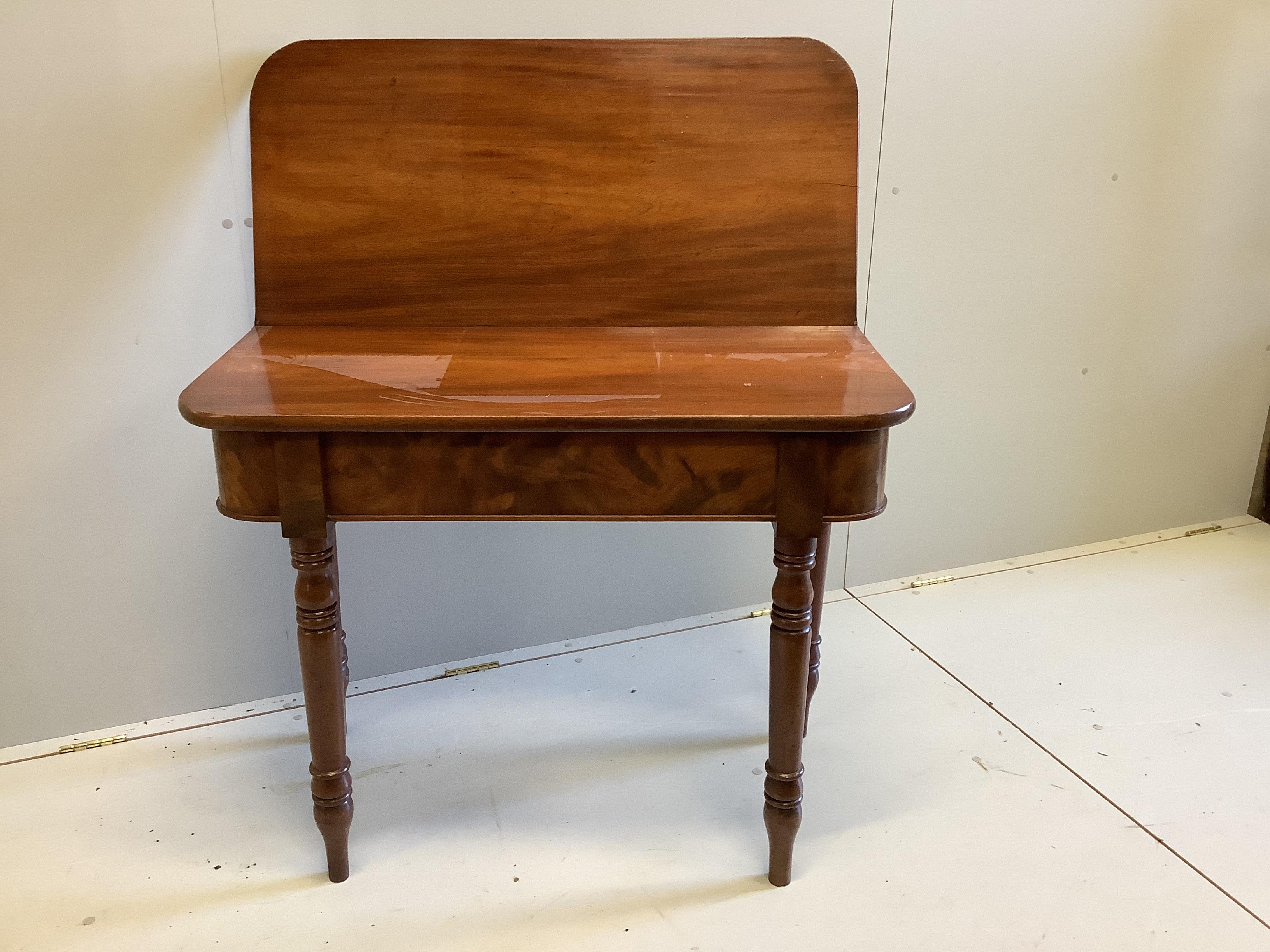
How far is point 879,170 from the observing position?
5.41 ft

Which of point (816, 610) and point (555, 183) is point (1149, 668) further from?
point (555, 183)

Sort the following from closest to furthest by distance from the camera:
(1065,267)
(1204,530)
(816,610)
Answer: (816,610)
(1065,267)
(1204,530)

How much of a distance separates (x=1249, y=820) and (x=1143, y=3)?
4.26 feet

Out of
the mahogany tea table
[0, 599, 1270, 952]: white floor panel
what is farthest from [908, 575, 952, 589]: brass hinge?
the mahogany tea table

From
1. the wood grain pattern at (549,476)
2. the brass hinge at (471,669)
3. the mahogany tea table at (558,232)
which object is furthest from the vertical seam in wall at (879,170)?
the brass hinge at (471,669)

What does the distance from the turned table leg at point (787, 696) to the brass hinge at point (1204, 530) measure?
54.8 inches

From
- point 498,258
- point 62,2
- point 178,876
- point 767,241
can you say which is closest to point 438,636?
point 178,876

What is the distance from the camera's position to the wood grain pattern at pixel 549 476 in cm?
103

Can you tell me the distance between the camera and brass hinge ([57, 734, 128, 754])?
1.47 m

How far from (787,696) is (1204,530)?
4.83 ft

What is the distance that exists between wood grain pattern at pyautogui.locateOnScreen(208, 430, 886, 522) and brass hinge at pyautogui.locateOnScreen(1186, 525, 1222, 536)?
1434 millimetres

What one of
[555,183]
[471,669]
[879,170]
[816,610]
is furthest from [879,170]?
[471,669]

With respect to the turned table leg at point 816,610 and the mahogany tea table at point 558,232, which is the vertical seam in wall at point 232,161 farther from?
the turned table leg at point 816,610

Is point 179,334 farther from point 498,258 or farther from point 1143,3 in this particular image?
point 1143,3
